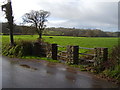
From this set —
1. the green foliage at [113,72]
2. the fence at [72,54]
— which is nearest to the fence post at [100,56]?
the fence at [72,54]

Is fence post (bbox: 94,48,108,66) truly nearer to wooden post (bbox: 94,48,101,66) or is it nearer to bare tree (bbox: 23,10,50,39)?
wooden post (bbox: 94,48,101,66)

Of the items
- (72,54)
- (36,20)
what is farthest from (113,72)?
(36,20)

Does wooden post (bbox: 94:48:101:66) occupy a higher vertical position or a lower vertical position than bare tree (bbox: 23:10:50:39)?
lower

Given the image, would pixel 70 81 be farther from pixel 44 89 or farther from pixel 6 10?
pixel 6 10

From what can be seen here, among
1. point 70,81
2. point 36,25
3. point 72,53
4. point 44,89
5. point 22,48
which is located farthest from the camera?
point 36,25

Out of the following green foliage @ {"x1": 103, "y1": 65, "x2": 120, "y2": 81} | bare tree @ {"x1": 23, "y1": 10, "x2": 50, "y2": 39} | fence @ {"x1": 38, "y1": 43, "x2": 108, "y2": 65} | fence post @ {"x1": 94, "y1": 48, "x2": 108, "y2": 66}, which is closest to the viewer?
green foliage @ {"x1": 103, "y1": 65, "x2": 120, "y2": 81}

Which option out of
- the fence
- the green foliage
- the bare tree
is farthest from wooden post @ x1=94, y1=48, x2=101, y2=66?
the bare tree

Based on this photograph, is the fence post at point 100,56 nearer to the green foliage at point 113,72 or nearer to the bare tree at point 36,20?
the green foliage at point 113,72

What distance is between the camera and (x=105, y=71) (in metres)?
8.10

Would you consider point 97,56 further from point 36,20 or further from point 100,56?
point 36,20

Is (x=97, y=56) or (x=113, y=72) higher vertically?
(x=97, y=56)

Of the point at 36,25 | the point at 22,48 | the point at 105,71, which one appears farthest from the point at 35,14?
the point at 105,71

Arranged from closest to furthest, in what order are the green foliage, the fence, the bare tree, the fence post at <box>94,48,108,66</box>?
the green foliage → the fence post at <box>94,48,108,66</box> → the fence → the bare tree

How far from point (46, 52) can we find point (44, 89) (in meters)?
8.24
